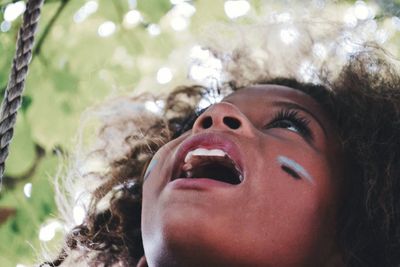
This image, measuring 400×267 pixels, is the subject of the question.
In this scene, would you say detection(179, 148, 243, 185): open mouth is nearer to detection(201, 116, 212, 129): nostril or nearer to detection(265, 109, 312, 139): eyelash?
detection(201, 116, 212, 129): nostril

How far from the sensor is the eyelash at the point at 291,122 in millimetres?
2139

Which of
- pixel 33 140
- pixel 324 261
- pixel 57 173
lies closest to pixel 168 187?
pixel 324 261

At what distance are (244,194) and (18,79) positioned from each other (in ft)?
1.94

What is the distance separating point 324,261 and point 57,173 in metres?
1.34

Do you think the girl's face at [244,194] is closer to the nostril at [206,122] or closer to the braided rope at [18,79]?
the nostril at [206,122]

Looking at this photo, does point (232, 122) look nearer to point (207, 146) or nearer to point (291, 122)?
point (207, 146)

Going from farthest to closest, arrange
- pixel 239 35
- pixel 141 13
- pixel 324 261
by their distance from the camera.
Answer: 1. pixel 141 13
2. pixel 239 35
3. pixel 324 261

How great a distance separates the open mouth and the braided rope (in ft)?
1.55

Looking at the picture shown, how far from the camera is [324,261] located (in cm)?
196

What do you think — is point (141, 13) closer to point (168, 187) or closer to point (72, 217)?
point (72, 217)

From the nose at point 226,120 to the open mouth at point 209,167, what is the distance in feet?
0.27

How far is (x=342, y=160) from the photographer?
2137mm

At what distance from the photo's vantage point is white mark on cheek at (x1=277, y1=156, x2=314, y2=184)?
195cm

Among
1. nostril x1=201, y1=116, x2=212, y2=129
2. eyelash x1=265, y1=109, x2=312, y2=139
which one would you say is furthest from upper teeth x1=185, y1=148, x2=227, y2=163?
eyelash x1=265, y1=109, x2=312, y2=139
